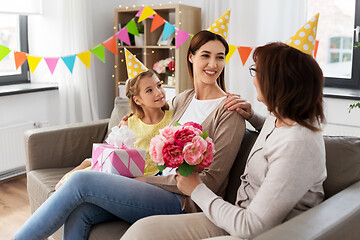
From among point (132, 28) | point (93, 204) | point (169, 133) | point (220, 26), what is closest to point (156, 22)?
point (132, 28)

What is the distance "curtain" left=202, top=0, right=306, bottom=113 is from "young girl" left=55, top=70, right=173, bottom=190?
1416 mm

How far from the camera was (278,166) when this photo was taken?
124 centimetres

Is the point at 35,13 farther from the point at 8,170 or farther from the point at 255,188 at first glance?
the point at 255,188

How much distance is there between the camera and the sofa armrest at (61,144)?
2.47 metres

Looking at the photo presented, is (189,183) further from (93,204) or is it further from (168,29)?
(168,29)

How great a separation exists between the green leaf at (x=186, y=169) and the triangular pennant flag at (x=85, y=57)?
98.1 inches

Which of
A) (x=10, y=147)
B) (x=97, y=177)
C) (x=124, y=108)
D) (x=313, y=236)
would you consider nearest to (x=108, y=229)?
(x=97, y=177)

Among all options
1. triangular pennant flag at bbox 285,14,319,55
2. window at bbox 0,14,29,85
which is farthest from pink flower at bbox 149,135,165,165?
window at bbox 0,14,29,85

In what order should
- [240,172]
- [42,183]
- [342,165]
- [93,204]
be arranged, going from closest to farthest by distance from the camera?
1. [342,165]
2. [93,204]
3. [240,172]
4. [42,183]

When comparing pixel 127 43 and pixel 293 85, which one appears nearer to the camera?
pixel 293 85

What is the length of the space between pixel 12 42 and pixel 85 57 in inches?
27.6

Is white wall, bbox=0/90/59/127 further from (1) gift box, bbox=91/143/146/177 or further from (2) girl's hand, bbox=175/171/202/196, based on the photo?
(2) girl's hand, bbox=175/171/202/196

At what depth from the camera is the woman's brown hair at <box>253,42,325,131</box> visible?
4.25ft

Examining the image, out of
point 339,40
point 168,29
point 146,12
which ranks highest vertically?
point 146,12
